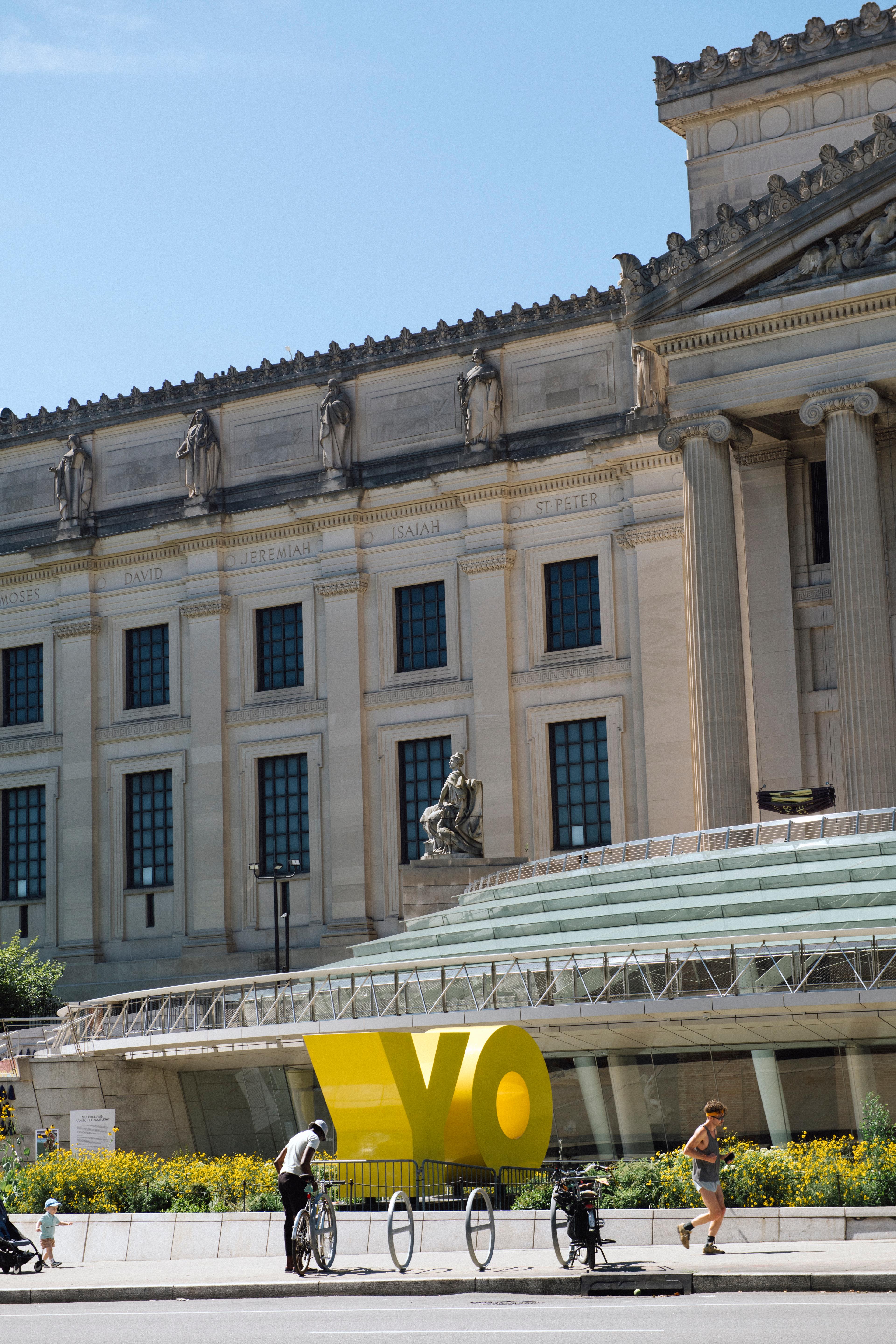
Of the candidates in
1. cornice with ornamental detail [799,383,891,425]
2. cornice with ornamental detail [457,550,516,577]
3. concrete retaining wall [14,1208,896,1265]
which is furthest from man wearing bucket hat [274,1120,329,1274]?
cornice with ornamental detail [457,550,516,577]

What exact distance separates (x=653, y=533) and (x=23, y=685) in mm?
24590

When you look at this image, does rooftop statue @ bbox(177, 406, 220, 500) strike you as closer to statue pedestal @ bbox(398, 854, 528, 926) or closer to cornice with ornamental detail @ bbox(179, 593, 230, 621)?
cornice with ornamental detail @ bbox(179, 593, 230, 621)

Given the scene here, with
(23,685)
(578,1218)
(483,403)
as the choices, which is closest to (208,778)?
(23,685)

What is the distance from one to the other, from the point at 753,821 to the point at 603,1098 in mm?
14848

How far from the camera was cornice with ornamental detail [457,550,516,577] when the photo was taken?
2181 inches

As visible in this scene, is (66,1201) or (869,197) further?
(869,197)

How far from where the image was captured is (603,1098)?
3117cm

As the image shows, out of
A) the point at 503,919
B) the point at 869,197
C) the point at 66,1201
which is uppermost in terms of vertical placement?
the point at 869,197

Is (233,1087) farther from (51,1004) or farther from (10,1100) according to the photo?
(51,1004)

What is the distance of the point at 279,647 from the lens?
59969mm

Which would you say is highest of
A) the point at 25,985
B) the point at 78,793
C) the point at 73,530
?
the point at 73,530

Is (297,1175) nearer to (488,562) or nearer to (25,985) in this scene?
(25,985)

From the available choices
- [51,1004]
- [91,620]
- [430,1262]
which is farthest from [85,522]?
[430,1262]

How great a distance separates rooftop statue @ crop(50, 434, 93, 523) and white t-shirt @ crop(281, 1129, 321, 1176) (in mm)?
44748
